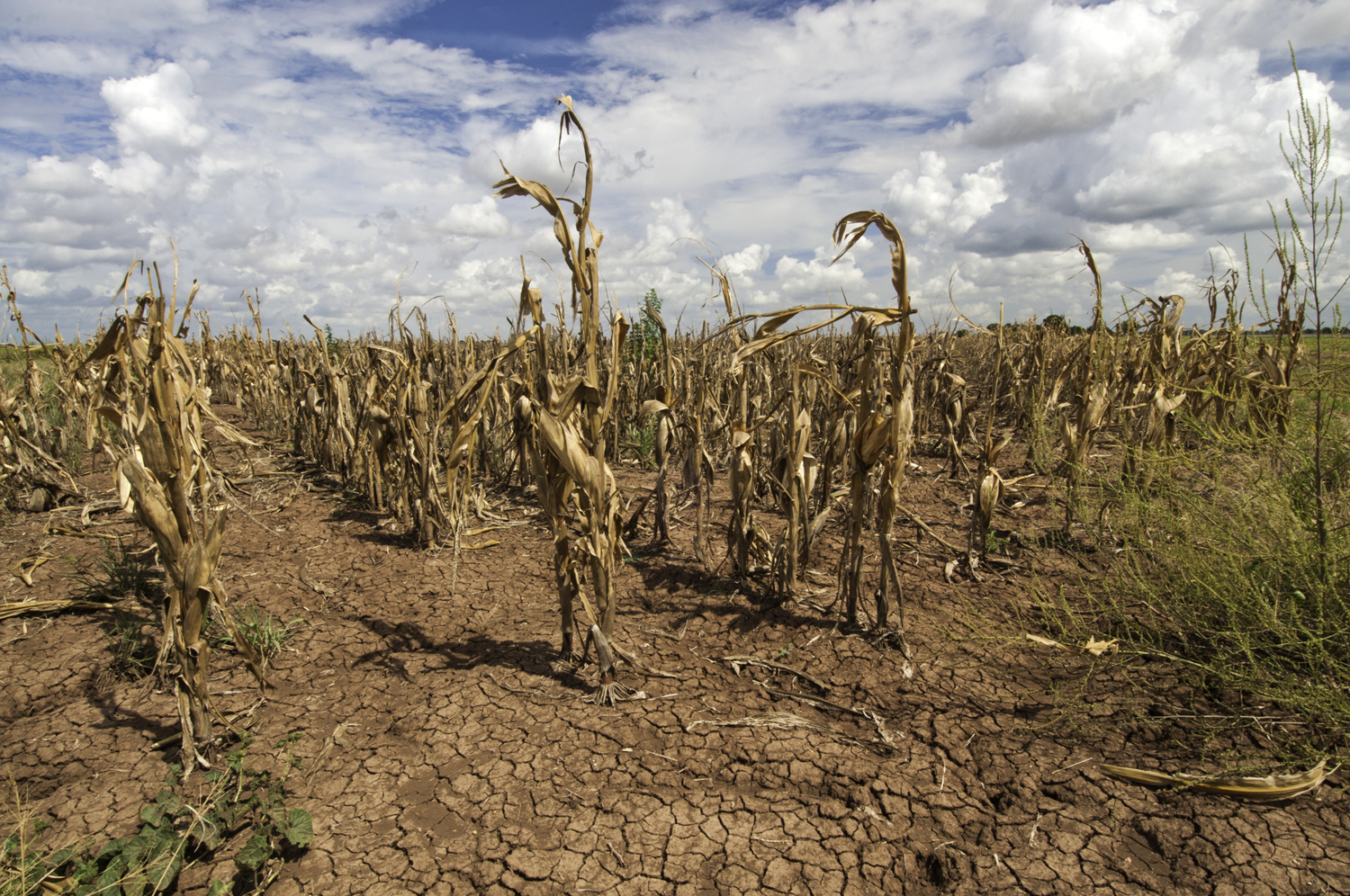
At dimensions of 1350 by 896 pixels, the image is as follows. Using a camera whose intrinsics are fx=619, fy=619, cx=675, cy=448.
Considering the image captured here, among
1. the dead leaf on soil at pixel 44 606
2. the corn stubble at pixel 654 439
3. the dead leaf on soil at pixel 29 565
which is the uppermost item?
the corn stubble at pixel 654 439

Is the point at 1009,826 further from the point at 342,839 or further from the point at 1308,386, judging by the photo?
the point at 342,839

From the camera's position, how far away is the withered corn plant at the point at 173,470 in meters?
1.96

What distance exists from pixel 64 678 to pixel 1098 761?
4.31 meters

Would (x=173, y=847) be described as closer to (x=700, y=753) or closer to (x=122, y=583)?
(x=700, y=753)

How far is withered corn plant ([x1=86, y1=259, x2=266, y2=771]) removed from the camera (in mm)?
1963

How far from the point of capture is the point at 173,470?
2045 mm

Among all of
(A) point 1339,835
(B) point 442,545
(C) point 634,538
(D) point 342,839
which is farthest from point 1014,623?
(B) point 442,545

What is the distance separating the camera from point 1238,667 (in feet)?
7.91

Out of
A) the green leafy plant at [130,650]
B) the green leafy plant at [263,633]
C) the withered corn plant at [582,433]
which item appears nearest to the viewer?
the withered corn plant at [582,433]

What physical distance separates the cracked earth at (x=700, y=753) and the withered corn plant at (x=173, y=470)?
435 mm

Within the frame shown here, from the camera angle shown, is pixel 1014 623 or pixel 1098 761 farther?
pixel 1014 623

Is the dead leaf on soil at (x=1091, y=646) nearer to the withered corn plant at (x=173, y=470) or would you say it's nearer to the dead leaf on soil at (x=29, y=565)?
the withered corn plant at (x=173, y=470)

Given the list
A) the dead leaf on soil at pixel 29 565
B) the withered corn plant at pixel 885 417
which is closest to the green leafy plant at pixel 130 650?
the dead leaf on soil at pixel 29 565

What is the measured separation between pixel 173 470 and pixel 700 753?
81.5 inches
